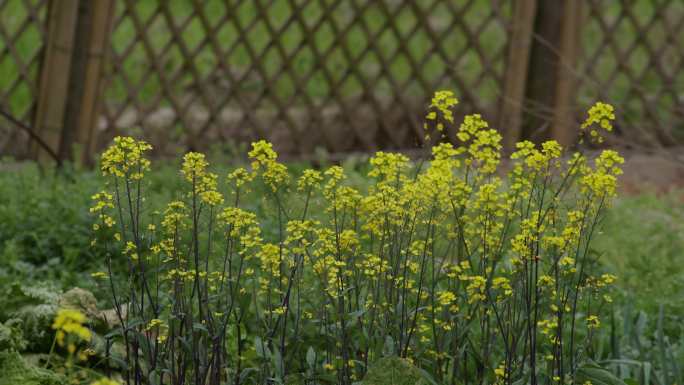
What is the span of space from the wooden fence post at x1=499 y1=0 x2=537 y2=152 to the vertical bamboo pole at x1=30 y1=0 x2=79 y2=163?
2.65 m

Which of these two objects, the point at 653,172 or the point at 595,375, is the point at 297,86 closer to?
the point at 653,172

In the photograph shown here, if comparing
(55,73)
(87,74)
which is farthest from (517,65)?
(55,73)

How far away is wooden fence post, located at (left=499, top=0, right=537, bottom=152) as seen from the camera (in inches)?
252

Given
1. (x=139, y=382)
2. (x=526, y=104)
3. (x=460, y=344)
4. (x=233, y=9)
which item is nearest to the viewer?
(x=139, y=382)

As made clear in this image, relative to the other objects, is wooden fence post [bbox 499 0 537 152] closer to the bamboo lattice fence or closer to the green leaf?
the bamboo lattice fence

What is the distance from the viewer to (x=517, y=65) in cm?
646

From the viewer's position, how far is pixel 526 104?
649 centimetres

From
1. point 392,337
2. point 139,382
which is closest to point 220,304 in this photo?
point 139,382

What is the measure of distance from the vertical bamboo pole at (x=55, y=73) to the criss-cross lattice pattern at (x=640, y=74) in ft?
9.12

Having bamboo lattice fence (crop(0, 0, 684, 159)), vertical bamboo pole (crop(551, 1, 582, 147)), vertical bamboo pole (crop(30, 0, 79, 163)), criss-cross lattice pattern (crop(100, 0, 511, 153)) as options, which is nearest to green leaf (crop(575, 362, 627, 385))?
bamboo lattice fence (crop(0, 0, 684, 159))

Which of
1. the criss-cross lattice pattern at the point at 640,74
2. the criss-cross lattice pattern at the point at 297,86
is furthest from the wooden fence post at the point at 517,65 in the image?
the criss-cross lattice pattern at the point at 640,74

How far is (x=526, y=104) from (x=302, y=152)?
1453 mm

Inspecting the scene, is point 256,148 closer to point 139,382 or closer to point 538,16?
point 139,382

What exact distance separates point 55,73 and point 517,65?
2.82 metres
